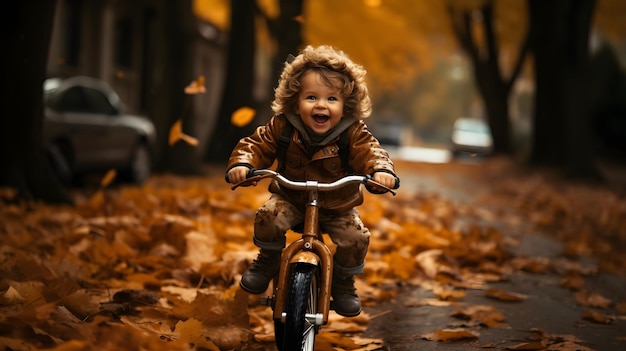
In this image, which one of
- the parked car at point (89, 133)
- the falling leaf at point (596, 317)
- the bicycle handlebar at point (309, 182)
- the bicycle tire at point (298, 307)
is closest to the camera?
the bicycle tire at point (298, 307)

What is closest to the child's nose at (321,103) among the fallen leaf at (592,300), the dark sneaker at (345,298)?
the dark sneaker at (345,298)

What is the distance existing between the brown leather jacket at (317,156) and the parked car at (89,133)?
7310 mm

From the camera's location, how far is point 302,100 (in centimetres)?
386

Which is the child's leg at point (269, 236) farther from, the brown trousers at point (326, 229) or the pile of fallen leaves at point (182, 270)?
the pile of fallen leaves at point (182, 270)

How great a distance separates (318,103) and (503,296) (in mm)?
2460

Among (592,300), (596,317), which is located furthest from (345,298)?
(592,300)

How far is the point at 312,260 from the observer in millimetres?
3549

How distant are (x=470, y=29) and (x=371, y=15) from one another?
130 inches

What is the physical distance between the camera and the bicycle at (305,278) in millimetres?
3441

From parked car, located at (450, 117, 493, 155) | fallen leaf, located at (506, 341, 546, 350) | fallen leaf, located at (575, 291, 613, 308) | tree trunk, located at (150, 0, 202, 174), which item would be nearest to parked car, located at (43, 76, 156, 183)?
tree trunk, located at (150, 0, 202, 174)

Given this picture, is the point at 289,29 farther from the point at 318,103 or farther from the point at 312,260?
the point at 312,260

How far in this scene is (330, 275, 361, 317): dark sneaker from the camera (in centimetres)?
403

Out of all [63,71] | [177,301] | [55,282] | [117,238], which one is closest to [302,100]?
[177,301]

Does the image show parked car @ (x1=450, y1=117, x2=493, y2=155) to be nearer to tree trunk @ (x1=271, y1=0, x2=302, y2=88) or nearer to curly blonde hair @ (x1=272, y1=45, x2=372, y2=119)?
tree trunk @ (x1=271, y1=0, x2=302, y2=88)
